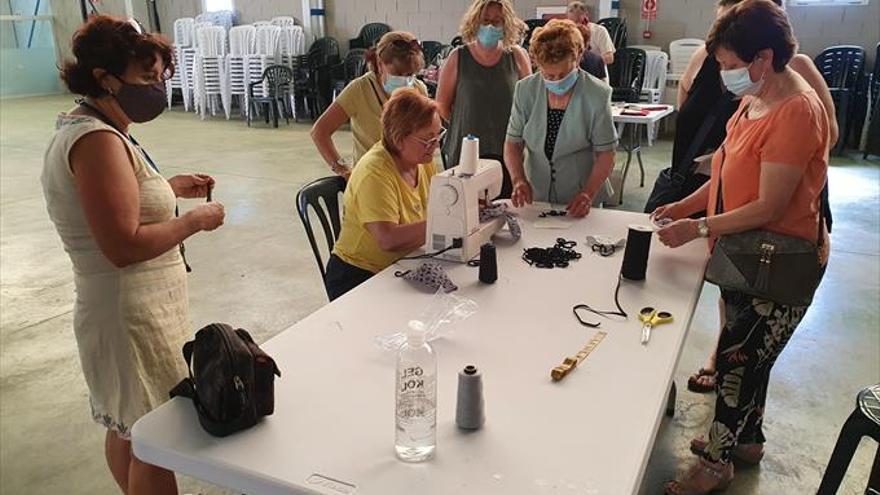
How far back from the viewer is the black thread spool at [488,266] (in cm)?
188

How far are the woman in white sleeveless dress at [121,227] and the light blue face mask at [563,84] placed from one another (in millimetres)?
1366

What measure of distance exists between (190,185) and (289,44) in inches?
336

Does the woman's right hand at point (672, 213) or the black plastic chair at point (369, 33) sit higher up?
the black plastic chair at point (369, 33)

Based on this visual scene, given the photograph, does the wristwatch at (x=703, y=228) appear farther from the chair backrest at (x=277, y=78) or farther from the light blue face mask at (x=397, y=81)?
the chair backrest at (x=277, y=78)

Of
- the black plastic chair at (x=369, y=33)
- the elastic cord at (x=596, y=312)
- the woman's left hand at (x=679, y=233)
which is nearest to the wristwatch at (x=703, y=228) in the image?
the woman's left hand at (x=679, y=233)

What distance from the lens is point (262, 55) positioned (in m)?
9.61

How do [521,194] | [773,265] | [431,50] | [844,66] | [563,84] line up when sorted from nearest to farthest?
1. [773,265]
2. [563,84]
3. [521,194]
4. [844,66]
5. [431,50]

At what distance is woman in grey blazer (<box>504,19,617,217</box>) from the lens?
245 cm

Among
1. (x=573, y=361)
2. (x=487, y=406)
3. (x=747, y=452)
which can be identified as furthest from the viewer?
(x=747, y=452)

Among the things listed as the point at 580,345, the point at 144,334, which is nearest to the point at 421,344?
the point at 580,345

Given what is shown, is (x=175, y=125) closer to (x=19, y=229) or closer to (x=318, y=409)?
(x=19, y=229)

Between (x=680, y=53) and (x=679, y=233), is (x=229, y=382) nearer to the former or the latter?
(x=679, y=233)

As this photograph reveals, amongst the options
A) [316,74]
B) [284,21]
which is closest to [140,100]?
[316,74]

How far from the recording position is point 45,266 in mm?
4316
